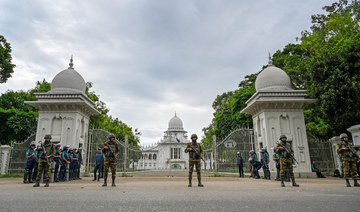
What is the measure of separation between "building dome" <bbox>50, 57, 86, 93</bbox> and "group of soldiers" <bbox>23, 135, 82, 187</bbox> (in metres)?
5.18

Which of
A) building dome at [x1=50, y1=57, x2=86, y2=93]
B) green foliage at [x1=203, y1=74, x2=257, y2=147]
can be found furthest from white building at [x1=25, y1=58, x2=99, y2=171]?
green foliage at [x1=203, y1=74, x2=257, y2=147]

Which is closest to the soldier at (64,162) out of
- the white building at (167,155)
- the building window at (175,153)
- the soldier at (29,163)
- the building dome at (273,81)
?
the soldier at (29,163)

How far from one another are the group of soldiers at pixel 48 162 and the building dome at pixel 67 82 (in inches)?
204

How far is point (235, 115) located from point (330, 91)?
14704mm

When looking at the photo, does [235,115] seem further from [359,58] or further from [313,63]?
[359,58]

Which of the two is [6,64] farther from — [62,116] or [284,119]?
[284,119]

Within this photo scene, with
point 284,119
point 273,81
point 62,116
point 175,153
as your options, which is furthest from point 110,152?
point 175,153

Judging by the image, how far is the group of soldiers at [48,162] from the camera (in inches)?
364

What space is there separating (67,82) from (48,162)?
9.12 m

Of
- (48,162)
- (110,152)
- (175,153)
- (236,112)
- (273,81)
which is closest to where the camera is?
(110,152)

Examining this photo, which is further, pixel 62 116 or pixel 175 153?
pixel 175 153

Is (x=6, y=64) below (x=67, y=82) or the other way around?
the other way around

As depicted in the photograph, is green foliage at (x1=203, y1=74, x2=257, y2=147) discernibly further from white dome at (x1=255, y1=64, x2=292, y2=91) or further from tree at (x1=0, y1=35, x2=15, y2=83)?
tree at (x1=0, y1=35, x2=15, y2=83)

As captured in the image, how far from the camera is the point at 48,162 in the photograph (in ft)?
30.8
